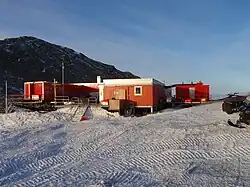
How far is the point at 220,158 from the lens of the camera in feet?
30.8

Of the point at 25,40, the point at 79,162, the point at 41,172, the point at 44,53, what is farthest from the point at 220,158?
the point at 25,40

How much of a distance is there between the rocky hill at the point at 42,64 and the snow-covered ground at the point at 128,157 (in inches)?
3390

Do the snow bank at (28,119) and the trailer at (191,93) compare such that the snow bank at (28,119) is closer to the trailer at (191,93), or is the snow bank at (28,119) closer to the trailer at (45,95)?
the trailer at (45,95)

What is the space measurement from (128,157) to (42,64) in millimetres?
122868

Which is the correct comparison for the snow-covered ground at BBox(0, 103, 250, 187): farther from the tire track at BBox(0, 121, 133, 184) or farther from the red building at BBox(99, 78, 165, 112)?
the red building at BBox(99, 78, 165, 112)

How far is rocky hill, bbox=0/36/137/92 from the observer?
372ft

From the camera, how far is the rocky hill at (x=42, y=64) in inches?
4464

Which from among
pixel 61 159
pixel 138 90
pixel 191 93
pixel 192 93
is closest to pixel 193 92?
pixel 192 93

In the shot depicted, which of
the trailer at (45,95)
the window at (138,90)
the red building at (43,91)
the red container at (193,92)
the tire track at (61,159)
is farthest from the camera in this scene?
the red container at (193,92)

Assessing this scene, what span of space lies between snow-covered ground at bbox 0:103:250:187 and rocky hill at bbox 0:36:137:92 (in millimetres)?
86096

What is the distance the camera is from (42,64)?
12862 centimetres

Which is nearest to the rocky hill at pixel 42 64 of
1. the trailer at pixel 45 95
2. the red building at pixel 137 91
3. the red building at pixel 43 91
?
the trailer at pixel 45 95

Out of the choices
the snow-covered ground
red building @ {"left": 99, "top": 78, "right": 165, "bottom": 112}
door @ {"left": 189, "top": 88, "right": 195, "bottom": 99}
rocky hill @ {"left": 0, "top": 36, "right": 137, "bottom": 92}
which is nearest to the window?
red building @ {"left": 99, "top": 78, "right": 165, "bottom": 112}

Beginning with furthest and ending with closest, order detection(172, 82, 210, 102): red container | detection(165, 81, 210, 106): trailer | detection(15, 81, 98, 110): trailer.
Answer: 1. detection(172, 82, 210, 102): red container
2. detection(165, 81, 210, 106): trailer
3. detection(15, 81, 98, 110): trailer
